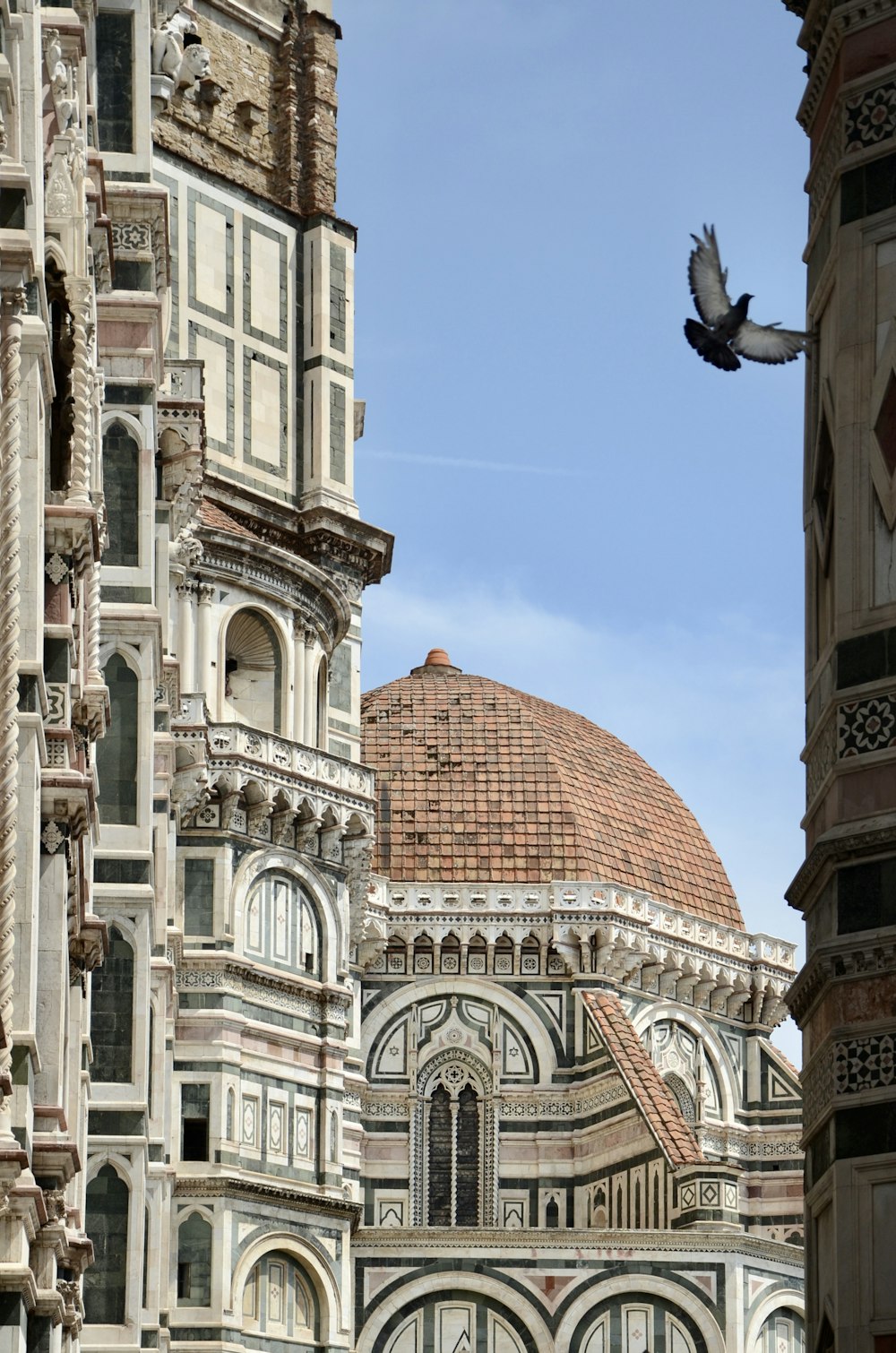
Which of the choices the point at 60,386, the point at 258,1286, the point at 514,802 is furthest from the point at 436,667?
the point at 60,386

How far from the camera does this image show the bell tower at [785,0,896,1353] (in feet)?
59.0

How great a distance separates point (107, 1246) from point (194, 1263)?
14.1 m

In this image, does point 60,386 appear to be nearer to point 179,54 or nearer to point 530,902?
point 179,54

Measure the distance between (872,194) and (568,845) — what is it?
1756 inches

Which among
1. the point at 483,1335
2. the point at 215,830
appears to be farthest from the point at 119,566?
the point at 483,1335

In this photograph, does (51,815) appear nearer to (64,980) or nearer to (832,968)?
(64,980)

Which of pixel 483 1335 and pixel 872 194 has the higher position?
pixel 872 194

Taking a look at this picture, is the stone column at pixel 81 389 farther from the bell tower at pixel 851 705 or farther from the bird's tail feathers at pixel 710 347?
the bell tower at pixel 851 705

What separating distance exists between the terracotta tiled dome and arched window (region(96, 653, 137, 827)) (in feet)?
103

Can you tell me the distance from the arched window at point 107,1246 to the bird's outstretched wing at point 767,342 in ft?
48.1

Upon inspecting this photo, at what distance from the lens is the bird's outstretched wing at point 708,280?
2058 cm

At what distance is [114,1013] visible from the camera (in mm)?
32219

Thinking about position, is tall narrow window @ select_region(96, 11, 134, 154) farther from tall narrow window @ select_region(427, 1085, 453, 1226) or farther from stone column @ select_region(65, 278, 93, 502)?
tall narrow window @ select_region(427, 1085, 453, 1226)

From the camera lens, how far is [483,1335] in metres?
53.4
